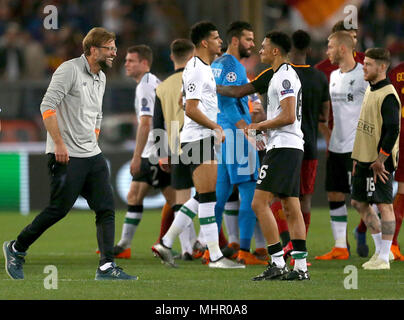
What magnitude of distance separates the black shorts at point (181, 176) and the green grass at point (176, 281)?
837mm

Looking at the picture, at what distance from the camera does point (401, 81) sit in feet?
34.4

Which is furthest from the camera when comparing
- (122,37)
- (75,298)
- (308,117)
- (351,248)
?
(122,37)

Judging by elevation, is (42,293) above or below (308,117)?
below

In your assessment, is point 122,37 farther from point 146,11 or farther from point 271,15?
point 271,15

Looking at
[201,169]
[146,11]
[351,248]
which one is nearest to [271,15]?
[146,11]

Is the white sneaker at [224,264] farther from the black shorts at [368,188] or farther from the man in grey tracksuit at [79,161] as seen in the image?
the black shorts at [368,188]

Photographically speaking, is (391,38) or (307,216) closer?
(307,216)

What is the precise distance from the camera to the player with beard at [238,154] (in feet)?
32.3

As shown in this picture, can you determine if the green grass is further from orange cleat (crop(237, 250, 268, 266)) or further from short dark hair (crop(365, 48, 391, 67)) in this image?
short dark hair (crop(365, 48, 391, 67))

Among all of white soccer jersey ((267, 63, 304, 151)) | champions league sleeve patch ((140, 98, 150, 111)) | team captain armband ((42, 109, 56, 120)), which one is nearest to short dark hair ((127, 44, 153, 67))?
champions league sleeve patch ((140, 98, 150, 111))

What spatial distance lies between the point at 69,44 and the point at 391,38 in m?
6.70

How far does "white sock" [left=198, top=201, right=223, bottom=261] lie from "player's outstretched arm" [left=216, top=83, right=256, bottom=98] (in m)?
1.06

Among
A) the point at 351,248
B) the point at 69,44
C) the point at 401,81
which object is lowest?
the point at 351,248

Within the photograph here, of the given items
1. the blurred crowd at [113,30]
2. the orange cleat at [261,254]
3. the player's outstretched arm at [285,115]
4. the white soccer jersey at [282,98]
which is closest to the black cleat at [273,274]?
the white soccer jersey at [282,98]
